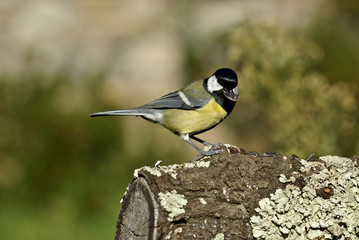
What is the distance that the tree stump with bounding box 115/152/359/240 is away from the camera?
257cm

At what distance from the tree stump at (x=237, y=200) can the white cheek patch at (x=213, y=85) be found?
3.91 ft

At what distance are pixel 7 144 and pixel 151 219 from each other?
4627 millimetres

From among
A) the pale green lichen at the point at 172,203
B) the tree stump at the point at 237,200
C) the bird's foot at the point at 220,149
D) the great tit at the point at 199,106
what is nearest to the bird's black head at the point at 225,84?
the great tit at the point at 199,106

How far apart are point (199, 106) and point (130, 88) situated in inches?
209

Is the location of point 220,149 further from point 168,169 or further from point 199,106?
point 199,106

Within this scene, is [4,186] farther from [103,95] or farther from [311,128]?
[311,128]

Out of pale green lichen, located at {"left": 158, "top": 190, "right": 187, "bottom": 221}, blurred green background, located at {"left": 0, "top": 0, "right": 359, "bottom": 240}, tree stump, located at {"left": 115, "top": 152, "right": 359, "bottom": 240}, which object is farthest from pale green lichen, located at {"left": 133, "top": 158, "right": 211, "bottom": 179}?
blurred green background, located at {"left": 0, "top": 0, "right": 359, "bottom": 240}

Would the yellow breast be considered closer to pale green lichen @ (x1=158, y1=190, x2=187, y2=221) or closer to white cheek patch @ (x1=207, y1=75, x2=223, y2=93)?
white cheek patch @ (x1=207, y1=75, x2=223, y2=93)

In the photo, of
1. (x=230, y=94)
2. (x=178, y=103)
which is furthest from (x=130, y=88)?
(x=230, y=94)

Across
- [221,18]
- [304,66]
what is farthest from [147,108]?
Answer: [221,18]

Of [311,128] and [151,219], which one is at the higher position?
[311,128]

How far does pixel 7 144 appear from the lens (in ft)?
22.3

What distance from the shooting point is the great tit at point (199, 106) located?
12.7ft

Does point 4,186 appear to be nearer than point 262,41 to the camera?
No
